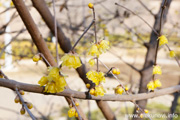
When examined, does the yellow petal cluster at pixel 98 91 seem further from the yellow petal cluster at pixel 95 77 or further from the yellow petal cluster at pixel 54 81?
the yellow petal cluster at pixel 54 81

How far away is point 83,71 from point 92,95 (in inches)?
21.0

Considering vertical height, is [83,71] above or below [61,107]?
above

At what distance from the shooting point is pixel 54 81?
2.08 ft

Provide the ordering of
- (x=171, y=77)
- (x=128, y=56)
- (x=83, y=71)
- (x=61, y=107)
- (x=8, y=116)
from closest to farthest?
(x=83, y=71), (x=8, y=116), (x=61, y=107), (x=171, y=77), (x=128, y=56)

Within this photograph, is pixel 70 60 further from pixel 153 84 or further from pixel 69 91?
pixel 153 84

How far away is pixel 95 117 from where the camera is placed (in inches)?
153

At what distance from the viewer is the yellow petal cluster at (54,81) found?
1.95 feet

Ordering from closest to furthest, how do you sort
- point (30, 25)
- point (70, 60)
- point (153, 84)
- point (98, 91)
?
point (70, 60)
point (98, 91)
point (30, 25)
point (153, 84)

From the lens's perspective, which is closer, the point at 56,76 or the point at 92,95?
the point at 56,76

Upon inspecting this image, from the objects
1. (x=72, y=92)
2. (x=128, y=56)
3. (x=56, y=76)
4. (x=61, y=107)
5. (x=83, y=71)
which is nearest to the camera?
(x=56, y=76)

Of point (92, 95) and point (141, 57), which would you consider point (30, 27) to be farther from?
point (141, 57)

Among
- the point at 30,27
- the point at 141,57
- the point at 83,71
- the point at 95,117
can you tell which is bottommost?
the point at 95,117

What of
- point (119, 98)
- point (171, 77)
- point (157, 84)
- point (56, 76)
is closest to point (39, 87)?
point (56, 76)

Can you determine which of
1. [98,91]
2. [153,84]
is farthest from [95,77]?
[153,84]
